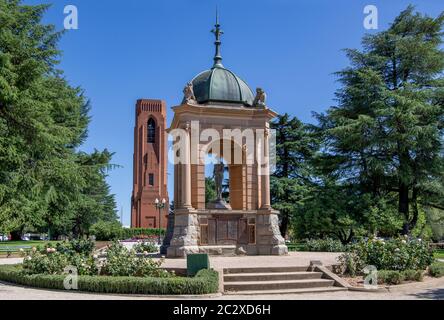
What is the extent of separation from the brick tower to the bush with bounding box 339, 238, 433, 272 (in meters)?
66.0

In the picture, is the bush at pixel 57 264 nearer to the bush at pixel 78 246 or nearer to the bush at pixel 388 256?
the bush at pixel 78 246

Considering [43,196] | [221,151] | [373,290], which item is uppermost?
[221,151]

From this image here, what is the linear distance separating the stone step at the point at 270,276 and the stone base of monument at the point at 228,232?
5252mm

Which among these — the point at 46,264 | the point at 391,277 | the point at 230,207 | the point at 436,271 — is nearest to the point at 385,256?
the point at 391,277

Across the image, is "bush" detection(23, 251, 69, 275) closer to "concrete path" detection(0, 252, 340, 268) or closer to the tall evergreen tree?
"concrete path" detection(0, 252, 340, 268)

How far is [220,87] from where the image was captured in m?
19.2

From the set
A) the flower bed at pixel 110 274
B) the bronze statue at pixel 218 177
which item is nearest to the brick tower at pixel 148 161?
the bronze statue at pixel 218 177

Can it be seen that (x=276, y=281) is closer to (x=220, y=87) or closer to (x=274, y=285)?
(x=274, y=285)

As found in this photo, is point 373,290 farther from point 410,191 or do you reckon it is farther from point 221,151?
point 410,191

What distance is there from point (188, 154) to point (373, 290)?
9159 millimetres

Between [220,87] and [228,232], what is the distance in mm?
5978
